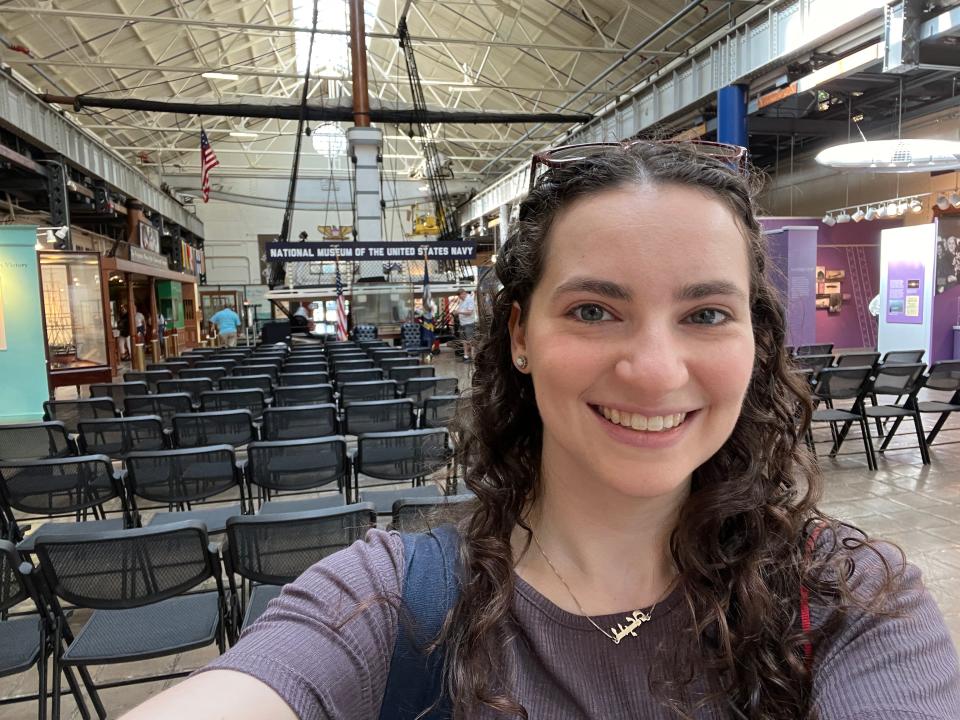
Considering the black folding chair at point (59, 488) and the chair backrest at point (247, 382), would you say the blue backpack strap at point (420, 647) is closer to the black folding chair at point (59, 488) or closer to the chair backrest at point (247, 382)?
the black folding chair at point (59, 488)

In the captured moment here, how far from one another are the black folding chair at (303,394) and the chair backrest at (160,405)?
0.81 metres

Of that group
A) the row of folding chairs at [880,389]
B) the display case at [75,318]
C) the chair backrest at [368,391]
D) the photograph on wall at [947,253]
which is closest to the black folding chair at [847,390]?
the row of folding chairs at [880,389]

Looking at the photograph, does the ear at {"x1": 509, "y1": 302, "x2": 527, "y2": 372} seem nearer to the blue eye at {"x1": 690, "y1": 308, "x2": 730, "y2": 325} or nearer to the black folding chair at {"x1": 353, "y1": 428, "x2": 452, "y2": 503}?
the blue eye at {"x1": 690, "y1": 308, "x2": 730, "y2": 325}

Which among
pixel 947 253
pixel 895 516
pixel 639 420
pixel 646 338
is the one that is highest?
pixel 947 253

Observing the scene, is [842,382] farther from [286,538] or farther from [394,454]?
[286,538]

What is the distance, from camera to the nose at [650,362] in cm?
72

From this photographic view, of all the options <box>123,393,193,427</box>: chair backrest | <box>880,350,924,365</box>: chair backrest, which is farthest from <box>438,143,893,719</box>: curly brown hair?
<box>880,350,924,365</box>: chair backrest

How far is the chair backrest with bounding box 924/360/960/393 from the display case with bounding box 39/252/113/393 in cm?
1031

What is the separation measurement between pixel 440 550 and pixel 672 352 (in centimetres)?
47

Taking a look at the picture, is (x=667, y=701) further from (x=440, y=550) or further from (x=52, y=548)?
(x=52, y=548)

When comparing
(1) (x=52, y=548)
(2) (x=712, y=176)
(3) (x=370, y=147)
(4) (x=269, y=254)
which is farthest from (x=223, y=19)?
(2) (x=712, y=176)

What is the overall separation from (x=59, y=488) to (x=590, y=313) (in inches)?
149

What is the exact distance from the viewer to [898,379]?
5.39m

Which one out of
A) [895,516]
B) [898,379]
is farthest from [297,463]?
[898,379]
